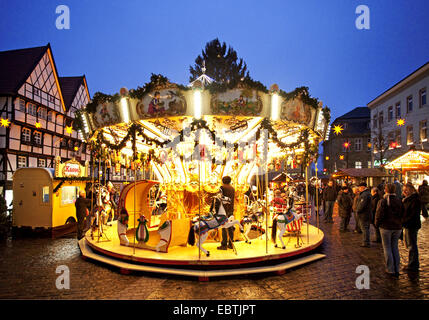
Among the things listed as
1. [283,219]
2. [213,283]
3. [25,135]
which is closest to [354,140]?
[283,219]

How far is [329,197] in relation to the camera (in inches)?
500

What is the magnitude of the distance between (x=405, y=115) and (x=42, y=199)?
95.0 feet

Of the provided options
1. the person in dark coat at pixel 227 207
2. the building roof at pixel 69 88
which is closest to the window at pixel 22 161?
the building roof at pixel 69 88

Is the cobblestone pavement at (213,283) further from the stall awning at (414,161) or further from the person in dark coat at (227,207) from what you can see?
the stall awning at (414,161)

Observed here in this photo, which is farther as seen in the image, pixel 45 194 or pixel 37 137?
pixel 37 137

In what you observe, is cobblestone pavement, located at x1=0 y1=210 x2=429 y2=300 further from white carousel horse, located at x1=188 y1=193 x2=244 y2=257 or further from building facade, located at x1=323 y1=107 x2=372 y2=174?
building facade, located at x1=323 y1=107 x2=372 y2=174

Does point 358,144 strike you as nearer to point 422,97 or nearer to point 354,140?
point 354,140

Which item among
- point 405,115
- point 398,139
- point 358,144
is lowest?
point 398,139

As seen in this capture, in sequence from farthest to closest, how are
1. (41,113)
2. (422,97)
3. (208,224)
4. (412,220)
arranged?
(41,113) < (422,97) < (208,224) < (412,220)

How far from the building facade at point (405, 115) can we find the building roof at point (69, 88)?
1184 inches

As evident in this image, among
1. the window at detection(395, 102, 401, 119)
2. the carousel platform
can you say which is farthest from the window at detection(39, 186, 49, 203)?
the window at detection(395, 102, 401, 119)

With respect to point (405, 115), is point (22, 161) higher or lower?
lower

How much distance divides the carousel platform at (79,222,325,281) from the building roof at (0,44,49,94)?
2088 cm

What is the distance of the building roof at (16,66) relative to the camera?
22.6 meters
